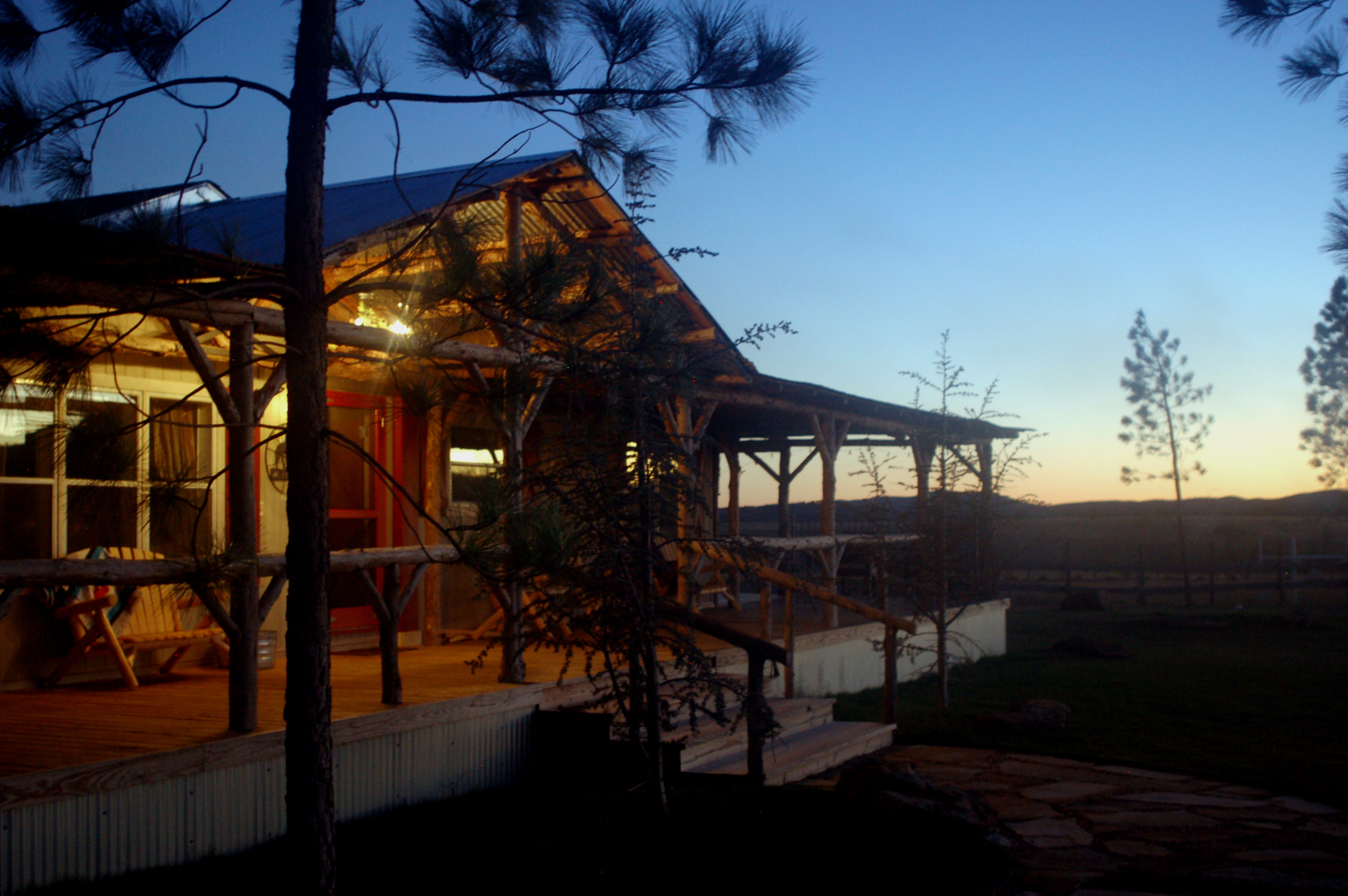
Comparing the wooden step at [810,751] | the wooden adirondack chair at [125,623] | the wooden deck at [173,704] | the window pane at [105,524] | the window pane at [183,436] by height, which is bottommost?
the wooden step at [810,751]

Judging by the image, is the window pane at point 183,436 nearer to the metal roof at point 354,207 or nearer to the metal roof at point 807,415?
the metal roof at point 354,207

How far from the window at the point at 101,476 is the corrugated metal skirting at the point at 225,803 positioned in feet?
3.81

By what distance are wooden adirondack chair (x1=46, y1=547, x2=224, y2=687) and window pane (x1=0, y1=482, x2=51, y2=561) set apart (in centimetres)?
23

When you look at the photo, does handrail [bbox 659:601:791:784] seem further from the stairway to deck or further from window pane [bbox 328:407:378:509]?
window pane [bbox 328:407:378:509]

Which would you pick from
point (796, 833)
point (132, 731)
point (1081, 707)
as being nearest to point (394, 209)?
point (132, 731)

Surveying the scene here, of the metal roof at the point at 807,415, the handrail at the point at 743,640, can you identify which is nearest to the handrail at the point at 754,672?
the handrail at the point at 743,640

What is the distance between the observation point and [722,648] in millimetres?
9180

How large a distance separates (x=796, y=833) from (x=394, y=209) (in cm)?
564

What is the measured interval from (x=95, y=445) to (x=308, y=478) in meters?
0.82

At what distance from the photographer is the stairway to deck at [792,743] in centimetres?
688

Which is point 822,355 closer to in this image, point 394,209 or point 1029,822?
point 394,209

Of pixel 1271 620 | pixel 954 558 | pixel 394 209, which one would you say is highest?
pixel 394 209

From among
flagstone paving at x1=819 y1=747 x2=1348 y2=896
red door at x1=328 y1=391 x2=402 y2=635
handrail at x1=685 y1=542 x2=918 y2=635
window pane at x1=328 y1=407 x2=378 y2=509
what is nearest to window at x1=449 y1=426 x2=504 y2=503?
red door at x1=328 y1=391 x2=402 y2=635

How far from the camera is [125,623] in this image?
7.56 metres
